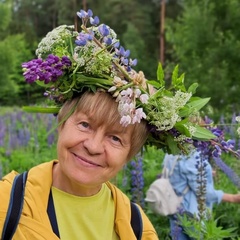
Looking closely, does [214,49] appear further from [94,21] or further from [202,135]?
[94,21]

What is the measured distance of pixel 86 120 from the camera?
1903 millimetres

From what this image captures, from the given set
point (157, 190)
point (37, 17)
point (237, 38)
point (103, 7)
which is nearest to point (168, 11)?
point (103, 7)

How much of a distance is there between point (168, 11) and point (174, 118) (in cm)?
3084

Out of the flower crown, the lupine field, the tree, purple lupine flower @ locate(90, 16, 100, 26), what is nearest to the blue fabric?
the lupine field

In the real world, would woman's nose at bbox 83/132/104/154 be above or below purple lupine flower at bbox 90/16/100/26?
below

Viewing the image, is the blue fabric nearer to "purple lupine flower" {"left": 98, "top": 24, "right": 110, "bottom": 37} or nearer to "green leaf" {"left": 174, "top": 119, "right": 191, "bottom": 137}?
"green leaf" {"left": 174, "top": 119, "right": 191, "bottom": 137}

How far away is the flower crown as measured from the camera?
6.10ft

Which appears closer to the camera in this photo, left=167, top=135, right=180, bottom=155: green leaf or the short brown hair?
the short brown hair

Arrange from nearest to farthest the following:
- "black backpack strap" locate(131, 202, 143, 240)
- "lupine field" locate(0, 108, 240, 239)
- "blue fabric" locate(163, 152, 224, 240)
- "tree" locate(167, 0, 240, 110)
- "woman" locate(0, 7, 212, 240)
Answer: "woman" locate(0, 7, 212, 240), "black backpack strap" locate(131, 202, 143, 240), "blue fabric" locate(163, 152, 224, 240), "lupine field" locate(0, 108, 240, 239), "tree" locate(167, 0, 240, 110)

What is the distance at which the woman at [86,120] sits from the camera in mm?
1855

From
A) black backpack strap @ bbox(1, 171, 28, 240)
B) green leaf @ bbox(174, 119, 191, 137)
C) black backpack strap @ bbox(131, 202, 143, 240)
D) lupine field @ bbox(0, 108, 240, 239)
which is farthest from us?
lupine field @ bbox(0, 108, 240, 239)

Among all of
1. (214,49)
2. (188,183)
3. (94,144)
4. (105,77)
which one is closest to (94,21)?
(105,77)

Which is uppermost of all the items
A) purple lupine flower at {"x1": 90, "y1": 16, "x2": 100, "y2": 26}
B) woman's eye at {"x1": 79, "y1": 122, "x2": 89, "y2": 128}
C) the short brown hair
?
purple lupine flower at {"x1": 90, "y1": 16, "x2": 100, "y2": 26}

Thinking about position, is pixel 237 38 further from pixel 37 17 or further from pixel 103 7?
pixel 37 17
